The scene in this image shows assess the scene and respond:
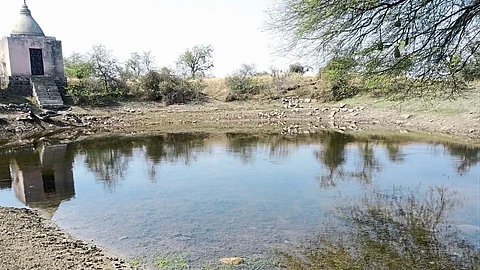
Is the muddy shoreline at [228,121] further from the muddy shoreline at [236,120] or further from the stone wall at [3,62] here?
the stone wall at [3,62]

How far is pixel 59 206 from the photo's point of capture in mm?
9320

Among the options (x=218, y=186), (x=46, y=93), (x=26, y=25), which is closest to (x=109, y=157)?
(x=218, y=186)

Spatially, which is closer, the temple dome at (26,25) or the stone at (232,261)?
the stone at (232,261)

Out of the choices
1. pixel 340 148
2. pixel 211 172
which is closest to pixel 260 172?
pixel 211 172

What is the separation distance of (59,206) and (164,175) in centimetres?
393

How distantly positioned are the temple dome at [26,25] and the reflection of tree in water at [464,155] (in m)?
28.7

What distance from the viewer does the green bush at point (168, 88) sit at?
32812mm

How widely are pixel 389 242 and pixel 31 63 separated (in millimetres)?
30557

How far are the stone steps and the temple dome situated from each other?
3468 millimetres

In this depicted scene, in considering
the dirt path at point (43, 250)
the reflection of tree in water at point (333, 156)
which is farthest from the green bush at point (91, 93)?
the dirt path at point (43, 250)

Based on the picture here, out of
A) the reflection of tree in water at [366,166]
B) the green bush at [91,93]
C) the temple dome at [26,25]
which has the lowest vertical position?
the reflection of tree in water at [366,166]

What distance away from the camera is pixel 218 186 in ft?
36.3

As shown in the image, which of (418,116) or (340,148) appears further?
(418,116)

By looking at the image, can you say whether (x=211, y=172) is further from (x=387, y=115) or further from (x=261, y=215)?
(x=387, y=115)
